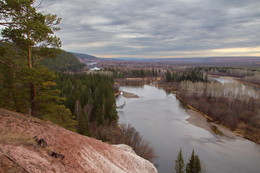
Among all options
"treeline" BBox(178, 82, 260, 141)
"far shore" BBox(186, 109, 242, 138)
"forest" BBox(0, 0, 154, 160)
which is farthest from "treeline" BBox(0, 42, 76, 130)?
"treeline" BBox(178, 82, 260, 141)

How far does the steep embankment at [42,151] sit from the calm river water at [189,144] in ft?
41.4

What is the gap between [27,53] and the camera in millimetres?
10102

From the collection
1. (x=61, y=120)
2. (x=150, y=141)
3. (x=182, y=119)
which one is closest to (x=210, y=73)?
(x=182, y=119)

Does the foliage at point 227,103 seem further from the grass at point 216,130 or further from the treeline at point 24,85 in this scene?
A: the treeline at point 24,85

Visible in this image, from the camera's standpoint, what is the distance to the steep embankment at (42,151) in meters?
5.75

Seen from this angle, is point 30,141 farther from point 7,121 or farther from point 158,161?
point 158,161

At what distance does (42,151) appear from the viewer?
22.7 feet

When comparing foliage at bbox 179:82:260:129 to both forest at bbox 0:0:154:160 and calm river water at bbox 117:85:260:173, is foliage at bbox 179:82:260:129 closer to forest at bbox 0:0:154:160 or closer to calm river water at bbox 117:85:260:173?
calm river water at bbox 117:85:260:173

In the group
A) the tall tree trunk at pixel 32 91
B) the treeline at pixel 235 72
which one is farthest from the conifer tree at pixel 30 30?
the treeline at pixel 235 72

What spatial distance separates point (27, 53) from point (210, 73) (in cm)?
13516

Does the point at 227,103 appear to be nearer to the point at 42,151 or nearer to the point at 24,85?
the point at 24,85

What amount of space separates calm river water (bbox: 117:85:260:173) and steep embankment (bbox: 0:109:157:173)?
41.4ft

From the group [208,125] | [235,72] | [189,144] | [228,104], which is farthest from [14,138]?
[235,72]

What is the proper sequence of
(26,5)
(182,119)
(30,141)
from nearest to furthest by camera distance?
1. (30,141)
2. (26,5)
3. (182,119)
